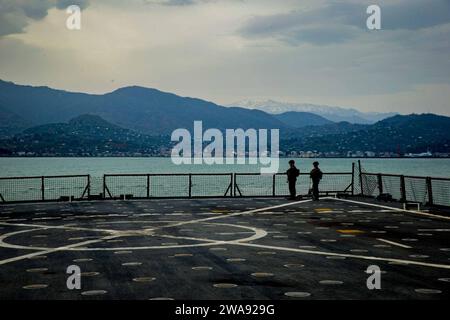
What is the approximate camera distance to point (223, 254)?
13.6 m

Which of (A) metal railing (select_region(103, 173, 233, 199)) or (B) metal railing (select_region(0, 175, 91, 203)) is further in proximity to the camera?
(A) metal railing (select_region(103, 173, 233, 199))

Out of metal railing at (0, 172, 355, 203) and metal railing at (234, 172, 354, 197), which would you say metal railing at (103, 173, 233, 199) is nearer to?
metal railing at (0, 172, 355, 203)

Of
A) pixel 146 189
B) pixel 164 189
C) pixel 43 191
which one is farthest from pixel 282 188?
pixel 43 191

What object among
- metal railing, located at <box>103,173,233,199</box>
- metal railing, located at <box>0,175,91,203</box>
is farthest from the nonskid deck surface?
metal railing, located at <box>103,173,233,199</box>

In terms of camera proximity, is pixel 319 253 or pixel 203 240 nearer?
pixel 319 253

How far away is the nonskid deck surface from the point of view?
9664mm

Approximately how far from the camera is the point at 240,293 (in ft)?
30.6

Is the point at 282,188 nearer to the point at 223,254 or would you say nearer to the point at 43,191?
the point at 43,191

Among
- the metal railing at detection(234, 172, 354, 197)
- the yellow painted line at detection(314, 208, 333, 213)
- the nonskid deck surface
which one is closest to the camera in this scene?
the nonskid deck surface

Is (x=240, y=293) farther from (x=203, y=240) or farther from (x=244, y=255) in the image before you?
(x=203, y=240)

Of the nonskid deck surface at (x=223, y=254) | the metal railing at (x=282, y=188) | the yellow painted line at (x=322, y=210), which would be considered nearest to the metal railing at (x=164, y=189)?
the metal railing at (x=282, y=188)

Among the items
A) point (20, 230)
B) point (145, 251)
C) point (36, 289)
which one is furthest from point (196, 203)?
point (36, 289)
